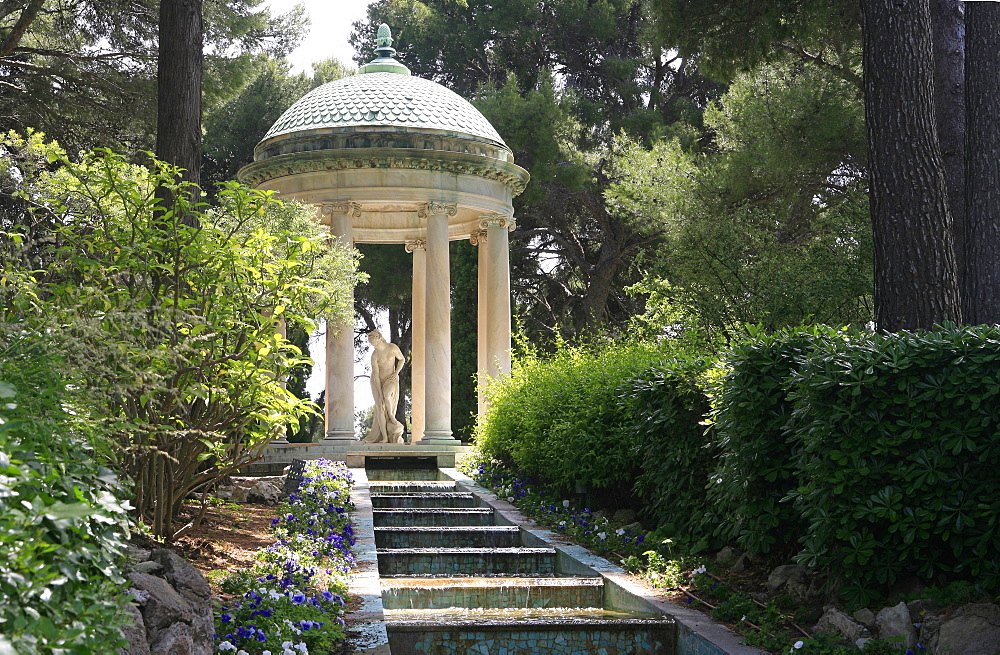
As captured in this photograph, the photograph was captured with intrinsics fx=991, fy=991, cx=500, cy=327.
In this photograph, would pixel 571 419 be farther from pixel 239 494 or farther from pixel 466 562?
pixel 239 494

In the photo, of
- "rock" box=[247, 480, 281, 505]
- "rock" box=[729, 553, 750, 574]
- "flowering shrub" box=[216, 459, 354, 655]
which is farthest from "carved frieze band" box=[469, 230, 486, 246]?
"rock" box=[729, 553, 750, 574]

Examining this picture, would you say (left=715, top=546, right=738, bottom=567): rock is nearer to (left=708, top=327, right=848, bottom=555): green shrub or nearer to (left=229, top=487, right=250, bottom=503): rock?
(left=708, top=327, right=848, bottom=555): green shrub

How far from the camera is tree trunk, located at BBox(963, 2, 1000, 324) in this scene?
13.0m

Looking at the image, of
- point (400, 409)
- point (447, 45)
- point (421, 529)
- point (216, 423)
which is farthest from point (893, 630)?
point (400, 409)

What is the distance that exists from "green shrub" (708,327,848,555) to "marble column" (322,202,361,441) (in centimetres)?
1608

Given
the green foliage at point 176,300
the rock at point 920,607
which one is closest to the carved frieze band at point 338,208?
the green foliage at point 176,300

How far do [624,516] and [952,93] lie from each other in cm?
809

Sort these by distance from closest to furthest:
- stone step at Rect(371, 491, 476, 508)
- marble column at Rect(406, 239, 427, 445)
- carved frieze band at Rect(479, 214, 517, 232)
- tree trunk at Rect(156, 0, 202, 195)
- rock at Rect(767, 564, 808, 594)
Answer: rock at Rect(767, 564, 808, 594) < tree trunk at Rect(156, 0, 202, 195) < stone step at Rect(371, 491, 476, 508) < carved frieze band at Rect(479, 214, 517, 232) < marble column at Rect(406, 239, 427, 445)

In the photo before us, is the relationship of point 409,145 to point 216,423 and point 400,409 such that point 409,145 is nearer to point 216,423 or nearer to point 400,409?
point 216,423

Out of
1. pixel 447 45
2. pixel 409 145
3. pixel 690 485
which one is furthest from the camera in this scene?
pixel 447 45

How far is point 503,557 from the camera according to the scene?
10375 mm

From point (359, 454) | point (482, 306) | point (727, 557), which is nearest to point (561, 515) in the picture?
point (727, 557)

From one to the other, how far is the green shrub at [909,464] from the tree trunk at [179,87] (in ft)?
26.4

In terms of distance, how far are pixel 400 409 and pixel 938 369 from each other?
40.4 m
